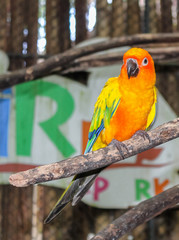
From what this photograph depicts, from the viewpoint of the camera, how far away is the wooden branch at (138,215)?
3.87ft

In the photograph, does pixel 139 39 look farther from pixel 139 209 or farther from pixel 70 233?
pixel 70 233

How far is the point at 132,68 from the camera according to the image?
93 cm

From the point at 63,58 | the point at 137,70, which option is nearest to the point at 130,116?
the point at 137,70

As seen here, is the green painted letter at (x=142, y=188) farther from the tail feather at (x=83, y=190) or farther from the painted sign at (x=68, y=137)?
the tail feather at (x=83, y=190)

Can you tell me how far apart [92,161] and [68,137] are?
4.42 feet

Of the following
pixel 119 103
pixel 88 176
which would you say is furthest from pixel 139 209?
pixel 119 103

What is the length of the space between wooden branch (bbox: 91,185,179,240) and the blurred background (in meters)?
0.92

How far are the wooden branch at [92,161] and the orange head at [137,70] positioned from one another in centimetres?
14

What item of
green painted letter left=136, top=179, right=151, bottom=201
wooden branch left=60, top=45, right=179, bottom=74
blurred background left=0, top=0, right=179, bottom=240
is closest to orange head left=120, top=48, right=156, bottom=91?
wooden branch left=60, top=45, right=179, bottom=74

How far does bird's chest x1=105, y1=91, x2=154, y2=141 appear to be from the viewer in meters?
1.08

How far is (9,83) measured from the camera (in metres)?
1.84

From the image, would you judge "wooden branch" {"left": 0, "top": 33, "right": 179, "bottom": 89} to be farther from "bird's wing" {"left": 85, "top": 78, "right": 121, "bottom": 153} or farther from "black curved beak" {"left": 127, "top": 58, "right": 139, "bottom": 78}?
"black curved beak" {"left": 127, "top": 58, "right": 139, "bottom": 78}

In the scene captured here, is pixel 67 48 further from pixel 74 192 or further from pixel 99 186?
pixel 74 192

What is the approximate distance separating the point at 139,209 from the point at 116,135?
31 cm
